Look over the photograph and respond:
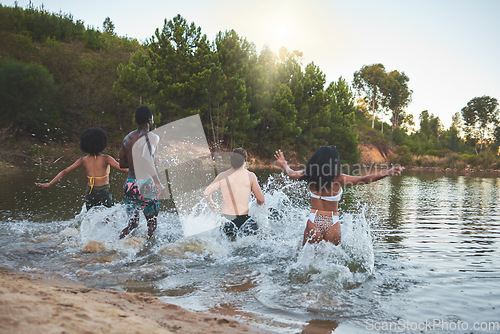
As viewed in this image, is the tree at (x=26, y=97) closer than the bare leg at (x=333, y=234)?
No

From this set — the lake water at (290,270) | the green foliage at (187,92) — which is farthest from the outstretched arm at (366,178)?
the green foliage at (187,92)

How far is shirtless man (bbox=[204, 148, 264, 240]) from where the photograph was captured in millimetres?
6727

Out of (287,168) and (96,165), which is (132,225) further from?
(287,168)

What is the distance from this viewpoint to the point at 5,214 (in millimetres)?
9227

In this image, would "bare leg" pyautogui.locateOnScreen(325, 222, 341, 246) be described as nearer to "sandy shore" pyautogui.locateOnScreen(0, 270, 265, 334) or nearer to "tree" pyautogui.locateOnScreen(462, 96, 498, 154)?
"sandy shore" pyautogui.locateOnScreen(0, 270, 265, 334)

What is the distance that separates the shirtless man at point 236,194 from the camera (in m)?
6.73

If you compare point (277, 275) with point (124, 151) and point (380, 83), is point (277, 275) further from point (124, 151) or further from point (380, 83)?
point (380, 83)

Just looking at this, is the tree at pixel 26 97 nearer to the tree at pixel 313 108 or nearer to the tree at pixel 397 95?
the tree at pixel 313 108

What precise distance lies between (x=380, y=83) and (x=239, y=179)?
73.7 metres

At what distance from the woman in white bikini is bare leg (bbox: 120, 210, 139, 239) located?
9.47 feet

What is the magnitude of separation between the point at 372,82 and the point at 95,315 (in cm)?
7804

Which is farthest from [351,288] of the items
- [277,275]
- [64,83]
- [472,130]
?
[472,130]

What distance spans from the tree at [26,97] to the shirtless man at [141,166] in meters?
27.2

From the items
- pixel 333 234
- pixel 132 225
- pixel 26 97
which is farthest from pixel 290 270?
pixel 26 97
